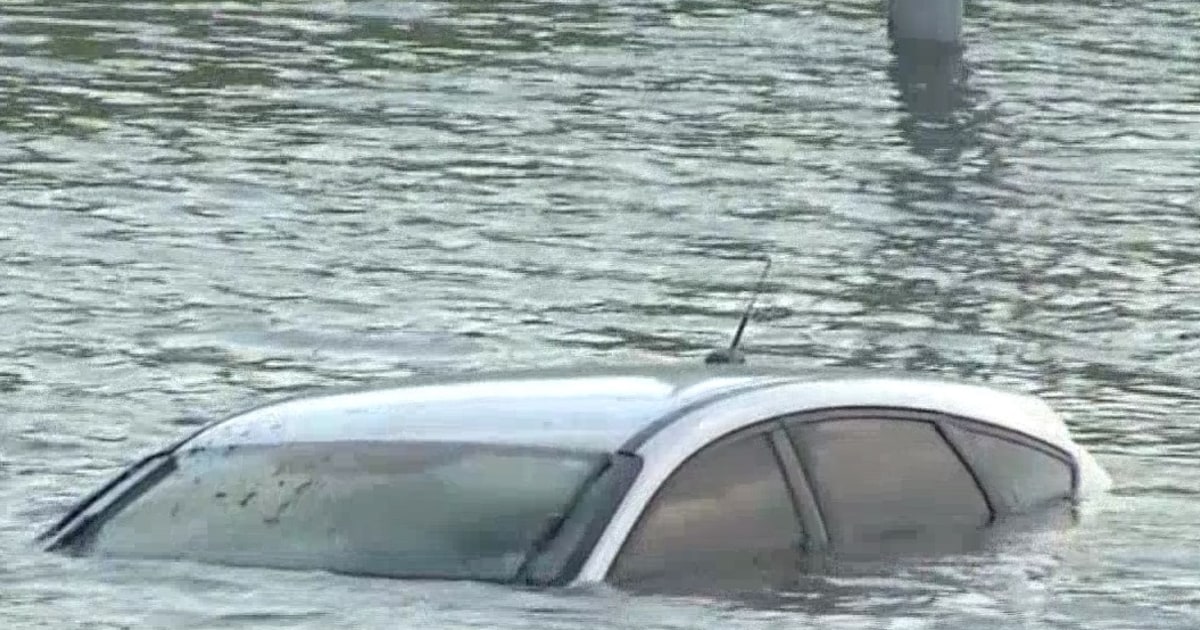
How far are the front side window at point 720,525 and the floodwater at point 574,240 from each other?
0.08m

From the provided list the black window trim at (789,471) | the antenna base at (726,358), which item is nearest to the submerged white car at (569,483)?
the black window trim at (789,471)

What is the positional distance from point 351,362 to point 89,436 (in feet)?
6.90

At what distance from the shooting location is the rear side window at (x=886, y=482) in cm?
846

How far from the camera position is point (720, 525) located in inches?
324

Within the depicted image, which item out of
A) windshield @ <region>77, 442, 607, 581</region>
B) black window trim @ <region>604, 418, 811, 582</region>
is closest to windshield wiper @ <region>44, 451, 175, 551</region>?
windshield @ <region>77, 442, 607, 581</region>

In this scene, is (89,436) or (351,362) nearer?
(89,436)

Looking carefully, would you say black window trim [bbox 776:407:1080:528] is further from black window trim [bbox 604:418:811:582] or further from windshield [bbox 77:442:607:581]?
windshield [bbox 77:442:607:581]

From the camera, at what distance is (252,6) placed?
34500mm

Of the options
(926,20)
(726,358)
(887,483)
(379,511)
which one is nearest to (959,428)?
(887,483)

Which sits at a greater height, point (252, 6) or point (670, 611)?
point (670, 611)

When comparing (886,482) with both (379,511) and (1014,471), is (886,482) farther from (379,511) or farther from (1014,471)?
(379,511)

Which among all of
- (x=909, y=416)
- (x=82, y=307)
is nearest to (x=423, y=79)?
(x=82, y=307)

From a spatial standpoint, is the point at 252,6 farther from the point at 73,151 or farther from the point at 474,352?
the point at 474,352

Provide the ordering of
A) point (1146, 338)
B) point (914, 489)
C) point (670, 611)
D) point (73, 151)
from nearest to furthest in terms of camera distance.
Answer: point (670, 611), point (914, 489), point (1146, 338), point (73, 151)
